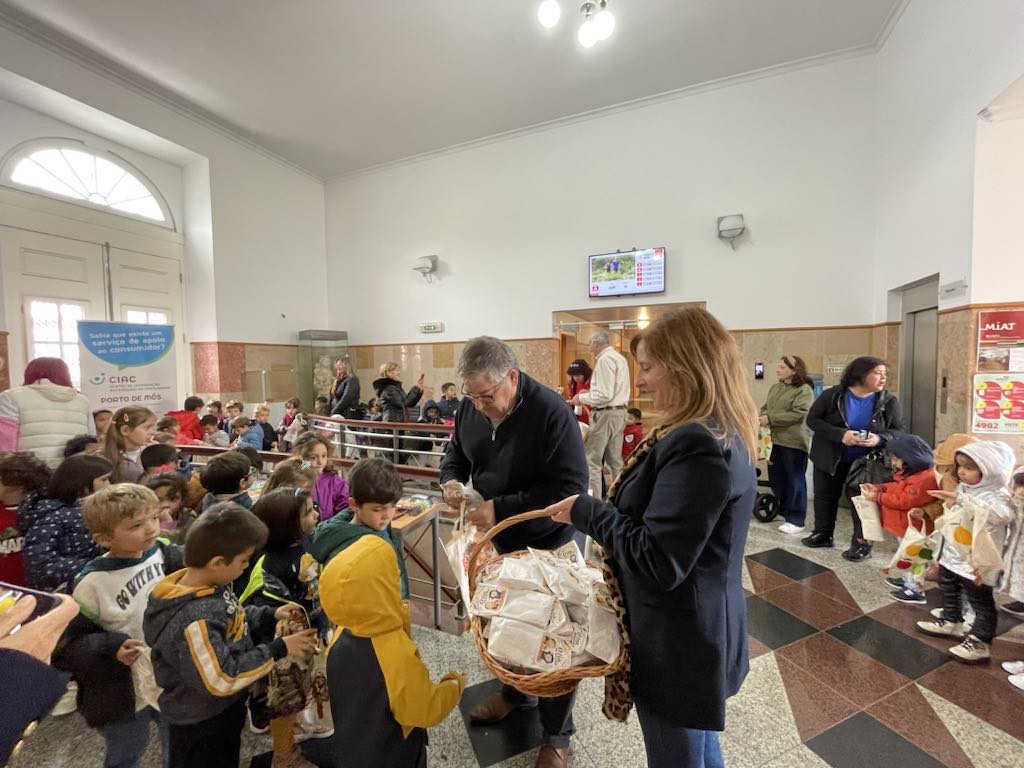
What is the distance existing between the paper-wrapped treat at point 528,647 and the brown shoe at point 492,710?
95cm

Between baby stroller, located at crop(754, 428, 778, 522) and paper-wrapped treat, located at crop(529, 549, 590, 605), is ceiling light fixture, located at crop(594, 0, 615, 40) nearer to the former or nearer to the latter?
baby stroller, located at crop(754, 428, 778, 522)

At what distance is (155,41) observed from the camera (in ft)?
16.8

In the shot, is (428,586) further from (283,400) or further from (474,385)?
(283,400)

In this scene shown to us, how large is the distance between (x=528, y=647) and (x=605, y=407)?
3.69 m

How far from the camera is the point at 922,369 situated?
4516mm

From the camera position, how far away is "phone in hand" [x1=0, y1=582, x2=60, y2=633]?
39.0 inches

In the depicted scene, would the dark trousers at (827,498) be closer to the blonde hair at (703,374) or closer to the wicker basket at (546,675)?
the blonde hair at (703,374)

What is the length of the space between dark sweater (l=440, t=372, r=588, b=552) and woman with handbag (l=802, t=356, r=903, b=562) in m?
2.86

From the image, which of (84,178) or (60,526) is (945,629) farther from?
(84,178)

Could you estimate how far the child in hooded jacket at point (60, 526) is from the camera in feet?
5.66

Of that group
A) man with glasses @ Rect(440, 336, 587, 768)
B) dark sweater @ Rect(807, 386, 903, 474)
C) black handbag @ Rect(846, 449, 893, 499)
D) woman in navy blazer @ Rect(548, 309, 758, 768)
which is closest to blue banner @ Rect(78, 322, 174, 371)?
man with glasses @ Rect(440, 336, 587, 768)

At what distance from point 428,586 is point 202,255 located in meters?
6.70

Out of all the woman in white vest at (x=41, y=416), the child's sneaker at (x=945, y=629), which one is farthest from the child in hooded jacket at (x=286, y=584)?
the child's sneaker at (x=945, y=629)

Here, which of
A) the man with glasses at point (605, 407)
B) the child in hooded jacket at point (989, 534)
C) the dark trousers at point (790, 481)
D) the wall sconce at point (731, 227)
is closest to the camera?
the child in hooded jacket at point (989, 534)
